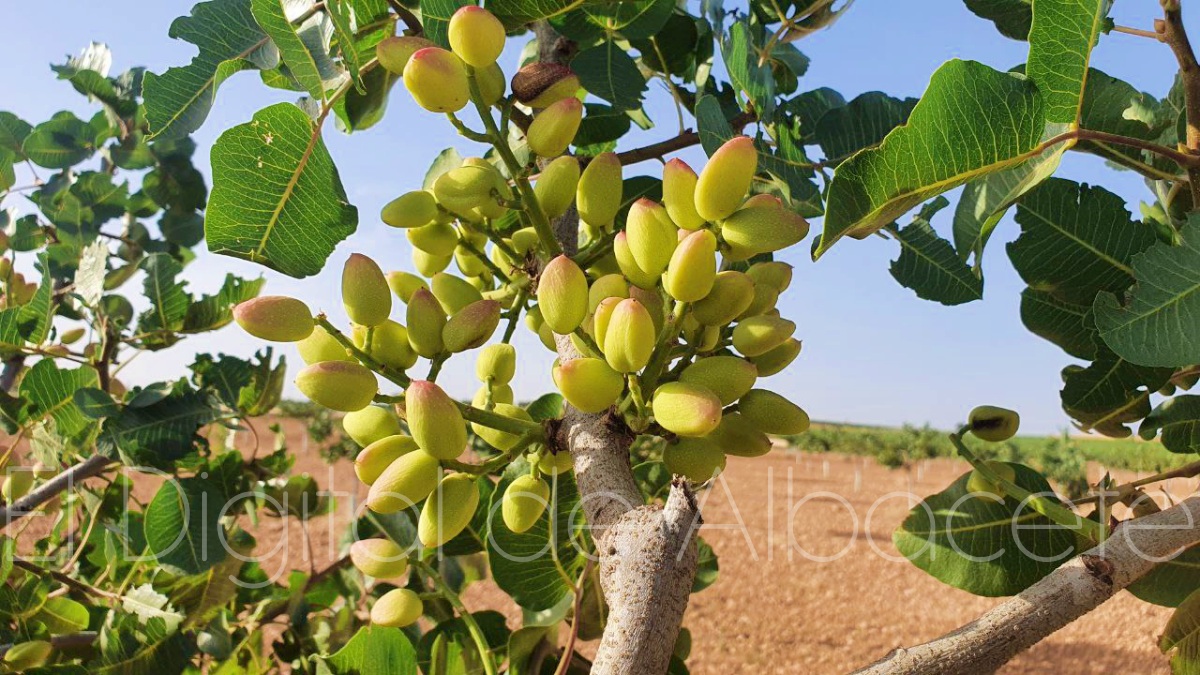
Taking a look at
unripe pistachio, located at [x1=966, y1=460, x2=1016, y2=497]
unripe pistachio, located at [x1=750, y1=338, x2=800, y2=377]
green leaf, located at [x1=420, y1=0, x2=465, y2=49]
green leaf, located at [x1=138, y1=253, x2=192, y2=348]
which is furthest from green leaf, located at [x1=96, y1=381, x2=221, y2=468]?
unripe pistachio, located at [x1=966, y1=460, x2=1016, y2=497]

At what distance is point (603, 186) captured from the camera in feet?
1.85

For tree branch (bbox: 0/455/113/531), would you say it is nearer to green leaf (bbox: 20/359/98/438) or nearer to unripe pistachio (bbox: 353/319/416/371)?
green leaf (bbox: 20/359/98/438)

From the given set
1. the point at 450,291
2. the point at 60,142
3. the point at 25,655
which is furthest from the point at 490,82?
the point at 60,142

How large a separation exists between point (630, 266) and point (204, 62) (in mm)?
376

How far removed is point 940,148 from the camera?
416 mm

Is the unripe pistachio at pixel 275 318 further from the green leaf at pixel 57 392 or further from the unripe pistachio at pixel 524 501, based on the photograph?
the green leaf at pixel 57 392

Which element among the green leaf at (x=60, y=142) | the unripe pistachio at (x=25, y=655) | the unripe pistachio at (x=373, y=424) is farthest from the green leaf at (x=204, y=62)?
the green leaf at (x=60, y=142)

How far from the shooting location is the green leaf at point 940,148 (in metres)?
0.41

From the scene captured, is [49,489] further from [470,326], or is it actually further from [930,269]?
[930,269]

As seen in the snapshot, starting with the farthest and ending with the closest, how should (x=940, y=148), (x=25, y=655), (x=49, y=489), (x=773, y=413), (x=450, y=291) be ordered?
1. (x=49, y=489)
2. (x=25, y=655)
3. (x=450, y=291)
4. (x=773, y=413)
5. (x=940, y=148)

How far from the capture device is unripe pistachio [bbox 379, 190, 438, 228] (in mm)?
570

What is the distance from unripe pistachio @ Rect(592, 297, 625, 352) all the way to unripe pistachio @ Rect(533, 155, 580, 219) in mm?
102

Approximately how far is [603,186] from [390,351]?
0.19m

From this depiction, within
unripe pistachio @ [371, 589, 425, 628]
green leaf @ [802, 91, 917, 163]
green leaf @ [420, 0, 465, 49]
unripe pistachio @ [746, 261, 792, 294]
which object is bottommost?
unripe pistachio @ [371, 589, 425, 628]
